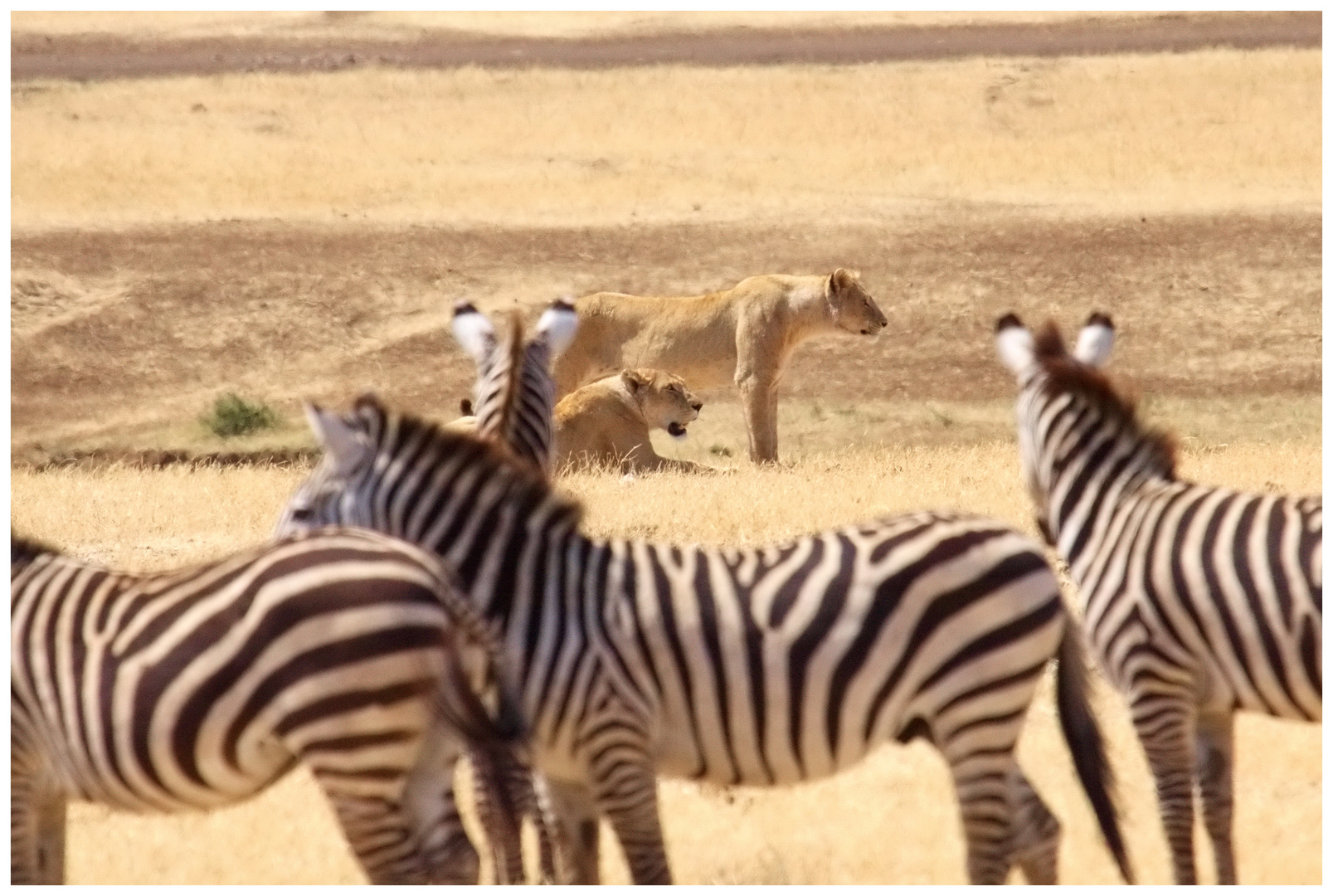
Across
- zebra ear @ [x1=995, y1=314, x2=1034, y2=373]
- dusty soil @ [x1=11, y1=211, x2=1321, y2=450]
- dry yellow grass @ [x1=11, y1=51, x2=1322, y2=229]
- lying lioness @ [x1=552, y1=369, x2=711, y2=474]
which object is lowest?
zebra ear @ [x1=995, y1=314, x2=1034, y2=373]

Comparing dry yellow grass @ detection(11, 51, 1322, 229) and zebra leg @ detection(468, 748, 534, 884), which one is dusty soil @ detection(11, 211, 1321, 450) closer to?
dry yellow grass @ detection(11, 51, 1322, 229)

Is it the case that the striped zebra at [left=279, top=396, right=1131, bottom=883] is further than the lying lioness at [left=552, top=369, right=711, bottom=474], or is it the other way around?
the lying lioness at [left=552, top=369, right=711, bottom=474]

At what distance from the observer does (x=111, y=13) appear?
46.5 m

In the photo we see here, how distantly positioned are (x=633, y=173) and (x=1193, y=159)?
982cm

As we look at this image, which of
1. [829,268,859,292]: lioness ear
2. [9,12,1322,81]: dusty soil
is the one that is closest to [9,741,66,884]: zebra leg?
[829,268,859,292]: lioness ear

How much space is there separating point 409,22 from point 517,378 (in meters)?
42.7

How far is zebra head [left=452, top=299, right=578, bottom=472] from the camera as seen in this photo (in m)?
7.17

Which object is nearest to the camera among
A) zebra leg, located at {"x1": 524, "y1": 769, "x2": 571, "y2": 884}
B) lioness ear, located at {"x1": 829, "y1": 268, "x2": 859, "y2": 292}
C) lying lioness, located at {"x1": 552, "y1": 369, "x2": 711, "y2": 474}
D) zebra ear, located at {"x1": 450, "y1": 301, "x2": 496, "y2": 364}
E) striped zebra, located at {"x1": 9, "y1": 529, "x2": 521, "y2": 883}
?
striped zebra, located at {"x1": 9, "y1": 529, "x2": 521, "y2": 883}

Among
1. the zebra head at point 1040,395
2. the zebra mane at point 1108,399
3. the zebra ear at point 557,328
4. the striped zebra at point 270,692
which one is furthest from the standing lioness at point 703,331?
the striped zebra at point 270,692

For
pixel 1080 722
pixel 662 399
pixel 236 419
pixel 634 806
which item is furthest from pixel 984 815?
pixel 236 419

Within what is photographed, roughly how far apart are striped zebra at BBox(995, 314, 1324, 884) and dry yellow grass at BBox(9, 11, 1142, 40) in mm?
38041

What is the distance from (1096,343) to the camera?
7.05m

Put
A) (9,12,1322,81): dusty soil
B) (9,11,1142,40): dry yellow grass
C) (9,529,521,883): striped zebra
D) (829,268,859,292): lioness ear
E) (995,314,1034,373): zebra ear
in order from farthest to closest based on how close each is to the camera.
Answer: (9,11,1142,40): dry yellow grass < (9,12,1322,81): dusty soil < (829,268,859,292): lioness ear < (995,314,1034,373): zebra ear < (9,529,521,883): striped zebra

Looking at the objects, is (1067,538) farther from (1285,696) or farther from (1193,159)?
(1193,159)
